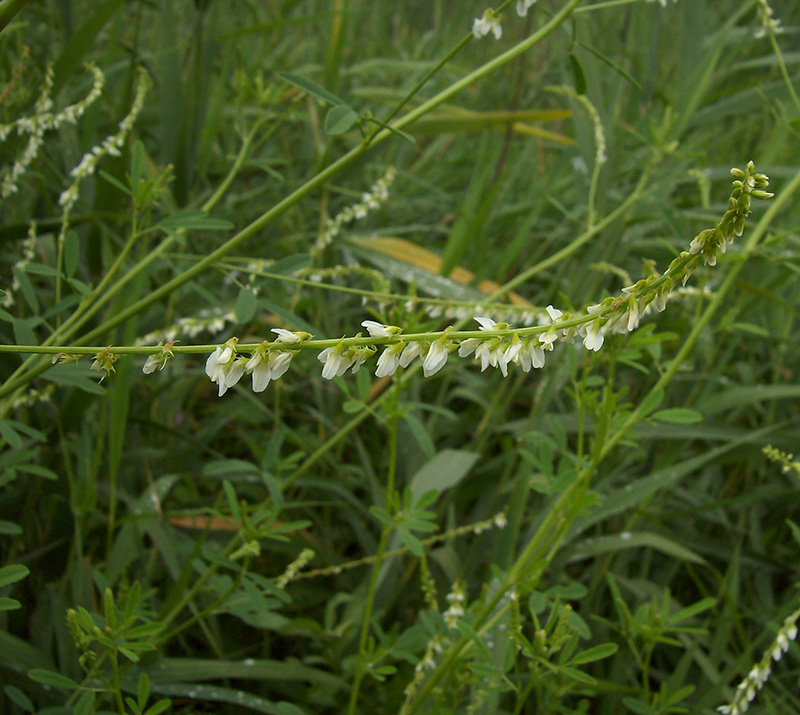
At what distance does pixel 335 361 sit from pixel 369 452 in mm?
1175

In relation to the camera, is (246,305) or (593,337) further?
(246,305)

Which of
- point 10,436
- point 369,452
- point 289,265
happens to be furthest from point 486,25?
point 369,452

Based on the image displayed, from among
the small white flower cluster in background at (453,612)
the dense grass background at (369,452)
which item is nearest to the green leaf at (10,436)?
the dense grass background at (369,452)

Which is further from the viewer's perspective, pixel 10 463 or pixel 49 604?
pixel 49 604

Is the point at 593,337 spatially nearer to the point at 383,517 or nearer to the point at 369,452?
the point at 383,517

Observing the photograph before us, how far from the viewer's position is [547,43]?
3480 millimetres

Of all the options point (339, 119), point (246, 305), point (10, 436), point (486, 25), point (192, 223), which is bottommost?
point (10, 436)

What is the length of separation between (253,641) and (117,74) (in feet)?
5.54

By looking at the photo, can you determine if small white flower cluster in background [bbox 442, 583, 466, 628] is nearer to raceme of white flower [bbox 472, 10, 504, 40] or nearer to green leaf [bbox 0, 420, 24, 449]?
green leaf [bbox 0, 420, 24, 449]

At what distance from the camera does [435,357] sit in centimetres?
52

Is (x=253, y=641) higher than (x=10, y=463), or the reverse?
(x=10, y=463)

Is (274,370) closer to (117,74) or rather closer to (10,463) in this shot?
(10,463)

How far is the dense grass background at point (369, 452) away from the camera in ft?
3.42

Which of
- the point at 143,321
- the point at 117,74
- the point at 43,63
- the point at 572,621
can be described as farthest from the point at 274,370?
the point at 117,74
